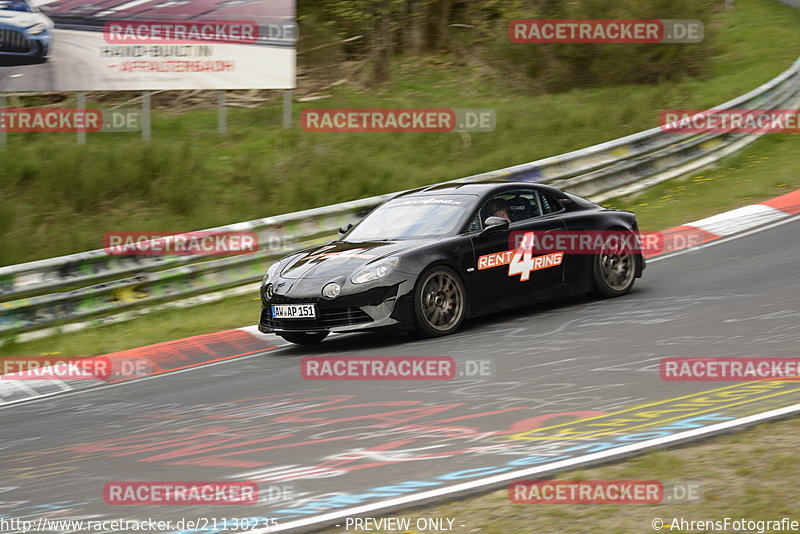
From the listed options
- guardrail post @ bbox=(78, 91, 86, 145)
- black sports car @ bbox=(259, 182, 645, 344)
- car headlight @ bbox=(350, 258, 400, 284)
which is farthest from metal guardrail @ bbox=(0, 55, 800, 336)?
guardrail post @ bbox=(78, 91, 86, 145)

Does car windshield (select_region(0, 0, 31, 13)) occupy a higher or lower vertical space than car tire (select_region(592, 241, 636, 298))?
higher

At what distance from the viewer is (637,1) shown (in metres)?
20.8

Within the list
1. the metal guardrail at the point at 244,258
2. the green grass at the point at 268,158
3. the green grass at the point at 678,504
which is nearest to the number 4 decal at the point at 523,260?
the metal guardrail at the point at 244,258

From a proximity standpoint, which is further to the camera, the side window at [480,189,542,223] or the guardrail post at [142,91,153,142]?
the guardrail post at [142,91,153,142]

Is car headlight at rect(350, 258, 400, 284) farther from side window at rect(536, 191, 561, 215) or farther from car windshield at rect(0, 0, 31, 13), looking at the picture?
car windshield at rect(0, 0, 31, 13)

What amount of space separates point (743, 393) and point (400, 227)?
4.24m

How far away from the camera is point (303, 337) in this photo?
9477 millimetres

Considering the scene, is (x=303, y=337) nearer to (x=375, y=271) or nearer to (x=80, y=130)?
(x=375, y=271)

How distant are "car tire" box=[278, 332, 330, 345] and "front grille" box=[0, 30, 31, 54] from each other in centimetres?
913

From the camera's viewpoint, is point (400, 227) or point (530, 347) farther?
point (400, 227)

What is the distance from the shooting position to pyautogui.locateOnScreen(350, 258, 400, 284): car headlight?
8.77m

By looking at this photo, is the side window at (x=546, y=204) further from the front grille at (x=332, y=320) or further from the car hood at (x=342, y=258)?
the front grille at (x=332, y=320)

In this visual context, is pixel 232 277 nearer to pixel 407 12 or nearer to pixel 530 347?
pixel 530 347

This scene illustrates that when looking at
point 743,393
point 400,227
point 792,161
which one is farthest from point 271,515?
point 792,161
